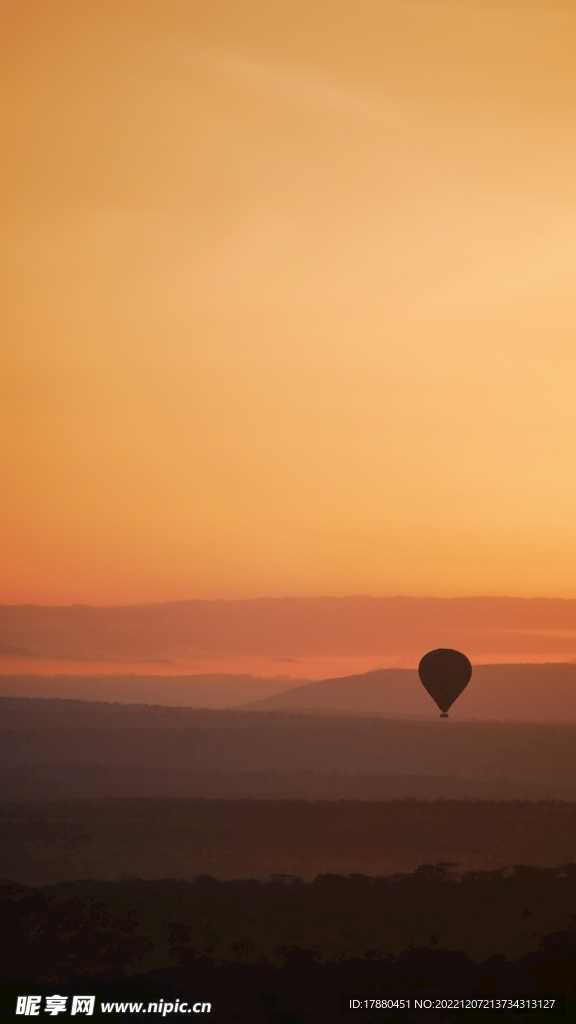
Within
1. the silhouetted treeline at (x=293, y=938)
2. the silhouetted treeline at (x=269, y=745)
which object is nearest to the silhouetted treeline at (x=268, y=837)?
the silhouetted treeline at (x=293, y=938)

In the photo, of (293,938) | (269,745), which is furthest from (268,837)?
(269,745)

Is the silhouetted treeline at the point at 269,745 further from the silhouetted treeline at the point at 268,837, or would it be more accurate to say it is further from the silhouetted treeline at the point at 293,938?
the silhouetted treeline at the point at 293,938

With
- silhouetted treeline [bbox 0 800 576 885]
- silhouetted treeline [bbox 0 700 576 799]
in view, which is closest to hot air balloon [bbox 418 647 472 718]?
silhouetted treeline [bbox 0 800 576 885]

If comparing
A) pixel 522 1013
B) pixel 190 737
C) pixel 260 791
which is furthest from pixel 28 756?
pixel 522 1013

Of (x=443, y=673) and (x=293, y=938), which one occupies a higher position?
(x=443, y=673)

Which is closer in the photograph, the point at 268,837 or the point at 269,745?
the point at 268,837

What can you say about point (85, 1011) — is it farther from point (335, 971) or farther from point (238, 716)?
point (238, 716)

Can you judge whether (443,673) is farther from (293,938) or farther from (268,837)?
(293,938)
